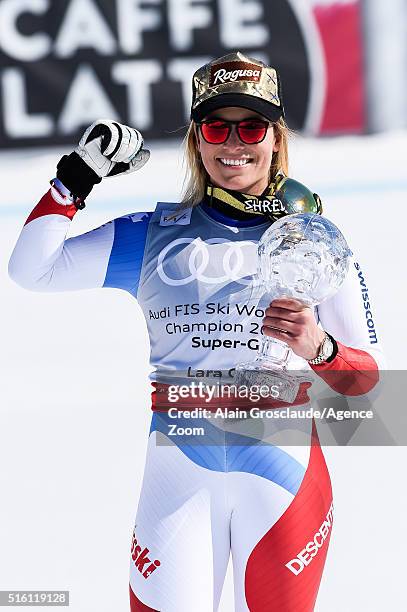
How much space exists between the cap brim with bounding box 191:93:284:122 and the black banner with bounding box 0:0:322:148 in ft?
14.3

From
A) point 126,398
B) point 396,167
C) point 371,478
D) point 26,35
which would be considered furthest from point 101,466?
point 26,35

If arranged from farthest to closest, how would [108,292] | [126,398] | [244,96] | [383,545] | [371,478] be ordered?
[108,292] < [126,398] < [371,478] < [383,545] < [244,96]

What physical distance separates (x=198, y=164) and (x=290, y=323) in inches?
26.7

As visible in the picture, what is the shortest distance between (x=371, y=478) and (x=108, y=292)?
6.42 ft

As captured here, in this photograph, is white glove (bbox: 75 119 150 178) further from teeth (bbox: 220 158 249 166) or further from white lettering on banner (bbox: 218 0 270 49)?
white lettering on banner (bbox: 218 0 270 49)

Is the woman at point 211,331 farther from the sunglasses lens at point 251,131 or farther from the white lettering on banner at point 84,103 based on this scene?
the white lettering on banner at point 84,103

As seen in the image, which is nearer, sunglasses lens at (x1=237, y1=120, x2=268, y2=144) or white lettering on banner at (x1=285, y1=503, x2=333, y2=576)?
white lettering on banner at (x1=285, y1=503, x2=333, y2=576)

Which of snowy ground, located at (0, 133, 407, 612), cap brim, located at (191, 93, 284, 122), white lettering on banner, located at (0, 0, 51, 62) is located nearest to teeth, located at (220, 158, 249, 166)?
cap brim, located at (191, 93, 284, 122)

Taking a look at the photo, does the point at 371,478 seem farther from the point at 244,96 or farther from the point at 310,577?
the point at 244,96

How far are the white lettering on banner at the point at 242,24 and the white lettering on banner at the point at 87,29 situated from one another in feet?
2.28

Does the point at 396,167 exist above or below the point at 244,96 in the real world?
above

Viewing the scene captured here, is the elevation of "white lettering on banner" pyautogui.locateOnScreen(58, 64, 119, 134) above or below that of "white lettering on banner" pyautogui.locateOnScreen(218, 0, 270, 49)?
below

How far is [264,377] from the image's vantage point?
2445mm

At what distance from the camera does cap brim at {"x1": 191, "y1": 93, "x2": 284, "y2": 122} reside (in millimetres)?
2609
